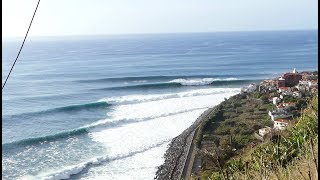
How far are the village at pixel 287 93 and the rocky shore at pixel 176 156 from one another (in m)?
3.41

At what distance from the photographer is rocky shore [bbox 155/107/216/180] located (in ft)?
53.0

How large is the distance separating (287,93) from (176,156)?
1477 centimetres

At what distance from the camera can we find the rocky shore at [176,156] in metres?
16.2

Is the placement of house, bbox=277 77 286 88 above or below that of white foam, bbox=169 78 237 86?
above

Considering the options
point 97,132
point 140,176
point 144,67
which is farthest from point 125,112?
point 144,67

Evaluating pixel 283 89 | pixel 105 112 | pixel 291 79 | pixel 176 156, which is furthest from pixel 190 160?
pixel 291 79

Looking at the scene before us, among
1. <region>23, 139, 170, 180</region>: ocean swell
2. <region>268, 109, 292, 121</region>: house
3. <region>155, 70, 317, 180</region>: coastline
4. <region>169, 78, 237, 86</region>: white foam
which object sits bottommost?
<region>169, 78, 237, 86</region>: white foam

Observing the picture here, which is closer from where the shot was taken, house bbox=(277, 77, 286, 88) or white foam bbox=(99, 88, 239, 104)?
white foam bbox=(99, 88, 239, 104)

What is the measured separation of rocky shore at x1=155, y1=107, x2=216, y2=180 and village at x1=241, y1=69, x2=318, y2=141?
11.2 feet

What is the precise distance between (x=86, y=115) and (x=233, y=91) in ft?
46.8

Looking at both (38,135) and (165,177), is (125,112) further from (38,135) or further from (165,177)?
(165,177)

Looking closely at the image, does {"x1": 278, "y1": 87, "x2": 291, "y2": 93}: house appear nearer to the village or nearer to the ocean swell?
the village

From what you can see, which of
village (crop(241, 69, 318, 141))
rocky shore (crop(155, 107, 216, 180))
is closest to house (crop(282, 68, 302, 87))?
village (crop(241, 69, 318, 141))

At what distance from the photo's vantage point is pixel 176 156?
18.4 m
